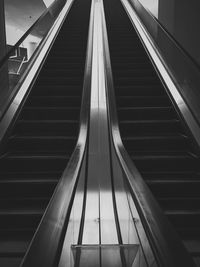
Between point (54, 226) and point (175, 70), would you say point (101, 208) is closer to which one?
point (175, 70)

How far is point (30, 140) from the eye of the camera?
15.1 feet

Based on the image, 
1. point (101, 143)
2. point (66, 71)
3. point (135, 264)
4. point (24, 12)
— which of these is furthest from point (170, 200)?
point (24, 12)

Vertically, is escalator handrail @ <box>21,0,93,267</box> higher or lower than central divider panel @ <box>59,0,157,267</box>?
lower

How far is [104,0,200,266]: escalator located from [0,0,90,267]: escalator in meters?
0.77

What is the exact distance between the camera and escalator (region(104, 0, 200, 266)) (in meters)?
3.52

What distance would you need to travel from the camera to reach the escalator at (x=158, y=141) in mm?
3516

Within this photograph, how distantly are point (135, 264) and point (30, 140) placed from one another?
2058 mm

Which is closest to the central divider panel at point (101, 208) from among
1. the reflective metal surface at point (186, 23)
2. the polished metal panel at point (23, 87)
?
the polished metal panel at point (23, 87)

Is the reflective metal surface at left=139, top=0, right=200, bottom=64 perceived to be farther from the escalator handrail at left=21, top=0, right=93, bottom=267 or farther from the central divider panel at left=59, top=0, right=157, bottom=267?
the escalator handrail at left=21, top=0, right=93, bottom=267

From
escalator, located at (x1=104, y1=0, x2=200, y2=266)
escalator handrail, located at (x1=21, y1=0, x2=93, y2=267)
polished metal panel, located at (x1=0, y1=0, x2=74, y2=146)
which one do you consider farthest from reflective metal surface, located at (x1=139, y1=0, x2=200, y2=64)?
escalator handrail, located at (x1=21, y1=0, x2=93, y2=267)

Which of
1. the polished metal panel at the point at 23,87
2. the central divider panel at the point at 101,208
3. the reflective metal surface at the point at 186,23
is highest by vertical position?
the reflective metal surface at the point at 186,23

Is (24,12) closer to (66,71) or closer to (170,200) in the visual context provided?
(66,71)

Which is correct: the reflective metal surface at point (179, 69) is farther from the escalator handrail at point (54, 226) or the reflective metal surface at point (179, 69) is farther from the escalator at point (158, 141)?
the escalator handrail at point (54, 226)

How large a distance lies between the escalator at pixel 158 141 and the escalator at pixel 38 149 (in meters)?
0.77
